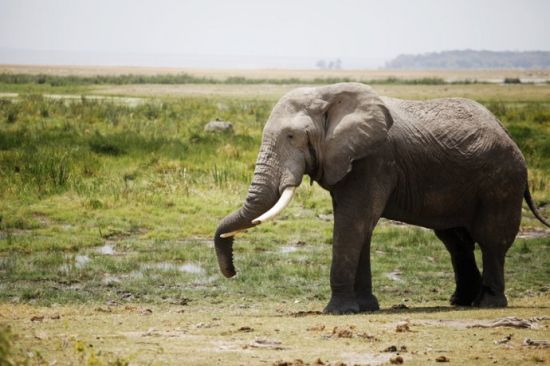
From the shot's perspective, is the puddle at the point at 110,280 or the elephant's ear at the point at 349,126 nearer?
the elephant's ear at the point at 349,126

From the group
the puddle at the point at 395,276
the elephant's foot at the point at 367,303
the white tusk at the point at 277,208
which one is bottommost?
the puddle at the point at 395,276

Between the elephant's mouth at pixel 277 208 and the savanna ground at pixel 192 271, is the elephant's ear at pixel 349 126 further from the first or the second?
the savanna ground at pixel 192 271

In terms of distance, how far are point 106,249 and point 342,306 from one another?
590 cm

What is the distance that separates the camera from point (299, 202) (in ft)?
67.9

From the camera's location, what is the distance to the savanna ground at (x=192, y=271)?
9055mm

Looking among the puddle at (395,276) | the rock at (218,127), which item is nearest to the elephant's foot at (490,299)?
the puddle at (395,276)

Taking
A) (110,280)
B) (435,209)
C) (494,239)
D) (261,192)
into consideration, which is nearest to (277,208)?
(261,192)

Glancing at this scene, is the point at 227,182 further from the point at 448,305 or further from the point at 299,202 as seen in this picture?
the point at 448,305

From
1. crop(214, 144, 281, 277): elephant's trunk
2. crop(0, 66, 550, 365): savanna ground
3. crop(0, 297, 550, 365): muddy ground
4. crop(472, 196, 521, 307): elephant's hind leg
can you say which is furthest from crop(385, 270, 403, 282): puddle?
crop(214, 144, 281, 277): elephant's trunk

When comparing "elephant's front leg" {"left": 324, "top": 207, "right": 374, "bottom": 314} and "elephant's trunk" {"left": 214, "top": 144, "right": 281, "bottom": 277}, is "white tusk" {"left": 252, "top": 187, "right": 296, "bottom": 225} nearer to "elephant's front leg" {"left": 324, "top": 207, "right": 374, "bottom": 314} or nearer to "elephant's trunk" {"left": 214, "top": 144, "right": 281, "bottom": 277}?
"elephant's trunk" {"left": 214, "top": 144, "right": 281, "bottom": 277}

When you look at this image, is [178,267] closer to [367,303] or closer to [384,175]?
[367,303]

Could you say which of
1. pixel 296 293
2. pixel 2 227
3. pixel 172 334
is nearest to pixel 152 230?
pixel 2 227

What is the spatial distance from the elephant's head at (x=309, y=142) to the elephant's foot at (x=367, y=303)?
1458 mm

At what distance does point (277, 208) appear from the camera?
10.9 metres
